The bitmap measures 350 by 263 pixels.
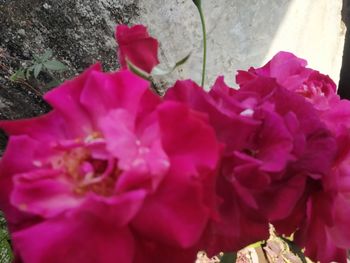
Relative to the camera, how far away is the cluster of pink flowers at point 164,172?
30cm

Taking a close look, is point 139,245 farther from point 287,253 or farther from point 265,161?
point 287,253

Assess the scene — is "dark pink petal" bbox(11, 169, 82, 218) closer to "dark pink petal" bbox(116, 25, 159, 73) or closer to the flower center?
the flower center

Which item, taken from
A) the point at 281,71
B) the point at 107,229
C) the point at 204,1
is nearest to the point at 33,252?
the point at 107,229

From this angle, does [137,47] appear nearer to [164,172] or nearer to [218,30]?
[164,172]

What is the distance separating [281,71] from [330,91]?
0.06 m

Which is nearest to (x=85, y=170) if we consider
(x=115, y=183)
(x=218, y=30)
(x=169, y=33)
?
(x=115, y=183)

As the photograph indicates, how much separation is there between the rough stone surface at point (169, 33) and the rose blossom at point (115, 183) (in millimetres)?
703

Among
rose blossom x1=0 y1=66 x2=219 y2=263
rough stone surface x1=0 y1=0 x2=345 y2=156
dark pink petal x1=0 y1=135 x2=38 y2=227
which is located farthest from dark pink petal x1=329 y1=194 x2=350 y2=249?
rough stone surface x1=0 y1=0 x2=345 y2=156

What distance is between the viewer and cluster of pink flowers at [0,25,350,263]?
11.8 inches

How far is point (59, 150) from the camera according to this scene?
1.03ft

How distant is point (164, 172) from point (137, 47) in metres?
0.16

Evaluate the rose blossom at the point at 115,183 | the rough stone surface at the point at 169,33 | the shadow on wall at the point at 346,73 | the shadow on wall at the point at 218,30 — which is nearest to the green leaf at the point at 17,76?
the rough stone surface at the point at 169,33

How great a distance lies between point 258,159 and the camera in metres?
0.38

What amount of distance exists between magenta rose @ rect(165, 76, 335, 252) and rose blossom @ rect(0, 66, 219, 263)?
0.05 meters
